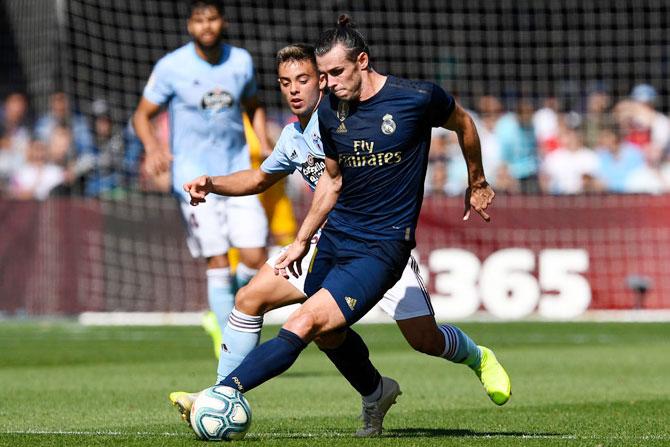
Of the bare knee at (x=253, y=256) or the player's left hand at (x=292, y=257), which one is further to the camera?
the bare knee at (x=253, y=256)

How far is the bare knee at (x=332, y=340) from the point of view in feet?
25.1

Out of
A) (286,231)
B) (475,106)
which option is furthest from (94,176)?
(286,231)

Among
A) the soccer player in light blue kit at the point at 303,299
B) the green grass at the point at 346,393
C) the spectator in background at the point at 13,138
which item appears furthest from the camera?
the spectator in background at the point at 13,138

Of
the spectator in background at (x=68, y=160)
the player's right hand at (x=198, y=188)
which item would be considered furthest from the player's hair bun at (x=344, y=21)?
the spectator in background at (x=68, y=160)

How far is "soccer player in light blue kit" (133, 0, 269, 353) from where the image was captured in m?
11.7

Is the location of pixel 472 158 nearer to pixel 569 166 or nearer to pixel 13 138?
pixel 569 166

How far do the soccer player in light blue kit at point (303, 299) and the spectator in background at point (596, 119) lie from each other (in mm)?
13677

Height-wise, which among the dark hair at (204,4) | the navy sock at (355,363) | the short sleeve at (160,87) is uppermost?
the dark hair at (204,4)

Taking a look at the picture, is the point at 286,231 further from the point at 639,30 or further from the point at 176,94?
the point at 639,30

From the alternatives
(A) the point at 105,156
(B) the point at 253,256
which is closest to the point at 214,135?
(B) the point at 253,256

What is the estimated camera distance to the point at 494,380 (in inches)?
310

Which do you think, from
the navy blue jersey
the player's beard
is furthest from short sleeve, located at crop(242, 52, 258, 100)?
the navy blue jersey

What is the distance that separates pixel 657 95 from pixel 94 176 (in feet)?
28.6

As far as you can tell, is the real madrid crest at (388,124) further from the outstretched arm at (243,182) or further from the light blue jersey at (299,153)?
the outstretched arm at (243,182)
